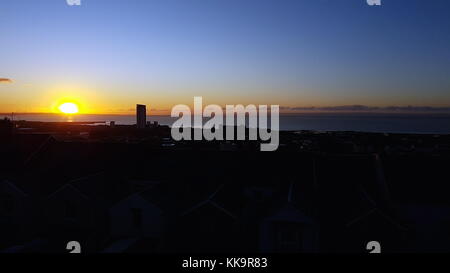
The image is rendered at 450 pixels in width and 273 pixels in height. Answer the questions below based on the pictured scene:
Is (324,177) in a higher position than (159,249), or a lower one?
higher

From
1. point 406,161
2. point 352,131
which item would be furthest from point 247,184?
point 352,131


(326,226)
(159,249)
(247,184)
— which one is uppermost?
(247,184)

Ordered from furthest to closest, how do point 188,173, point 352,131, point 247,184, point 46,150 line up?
point 352,131
point 46,150
point 188,173
point 247,184

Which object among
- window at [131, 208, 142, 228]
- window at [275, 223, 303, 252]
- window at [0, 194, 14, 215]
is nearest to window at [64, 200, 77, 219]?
window at [0, 194, 14, 215]

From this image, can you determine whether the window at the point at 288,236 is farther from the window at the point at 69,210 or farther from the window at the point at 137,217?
the window at the point at 69,210

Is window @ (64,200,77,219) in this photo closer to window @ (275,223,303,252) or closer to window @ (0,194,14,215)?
window @ (0,194,14,215)

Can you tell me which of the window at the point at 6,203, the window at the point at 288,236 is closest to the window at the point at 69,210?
the window at the point at 6,203

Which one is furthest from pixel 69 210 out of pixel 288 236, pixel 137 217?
pixel 288 236

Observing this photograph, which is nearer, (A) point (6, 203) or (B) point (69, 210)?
(B) point (69, 210)

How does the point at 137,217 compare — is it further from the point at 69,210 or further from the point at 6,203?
the point at 6,203

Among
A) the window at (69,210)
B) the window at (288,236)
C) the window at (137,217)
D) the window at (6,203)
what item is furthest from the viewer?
the window at (6,203)

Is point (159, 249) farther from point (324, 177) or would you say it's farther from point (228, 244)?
point (324, 177)
